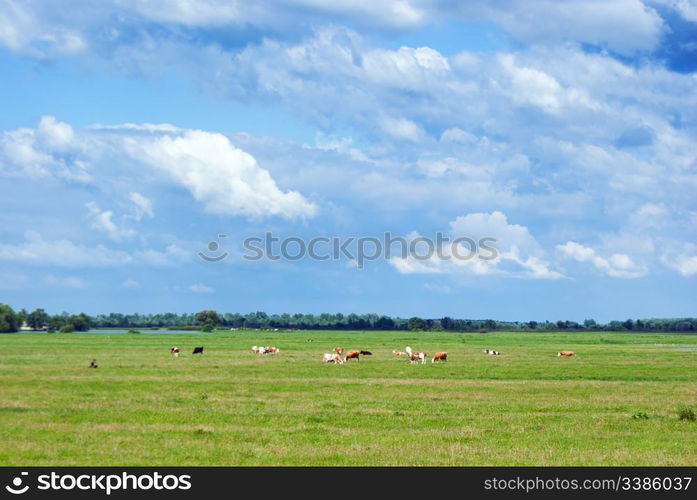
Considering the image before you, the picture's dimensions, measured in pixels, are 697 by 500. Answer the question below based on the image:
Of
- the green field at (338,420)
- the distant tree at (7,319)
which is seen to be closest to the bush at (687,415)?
the green field at (338,420)

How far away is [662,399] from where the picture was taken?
3297cm

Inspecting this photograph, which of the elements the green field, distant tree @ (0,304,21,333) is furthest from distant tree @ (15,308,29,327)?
the green field

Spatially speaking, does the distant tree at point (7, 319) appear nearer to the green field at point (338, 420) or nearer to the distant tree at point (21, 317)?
the distant tree at point (21, 317)

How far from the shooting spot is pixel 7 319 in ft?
593

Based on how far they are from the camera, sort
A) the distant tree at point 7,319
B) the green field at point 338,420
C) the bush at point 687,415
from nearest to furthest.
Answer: the green field at point 338,420
the bush at point 687,415
the distant tree at point 7,319

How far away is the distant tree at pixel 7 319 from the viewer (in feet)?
586

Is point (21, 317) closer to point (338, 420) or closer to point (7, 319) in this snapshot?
point (7, 319)

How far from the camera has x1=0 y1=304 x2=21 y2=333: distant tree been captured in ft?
586

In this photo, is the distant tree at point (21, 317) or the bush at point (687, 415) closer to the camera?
the bush at point (687, 415)

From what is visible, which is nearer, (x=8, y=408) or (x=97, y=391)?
(x=8, y=408)

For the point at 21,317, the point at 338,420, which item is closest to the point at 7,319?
the point at 21,317
